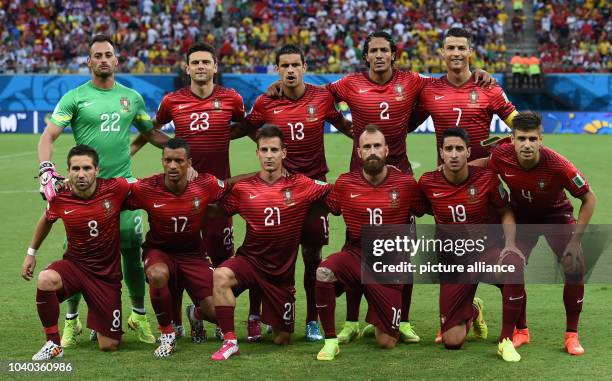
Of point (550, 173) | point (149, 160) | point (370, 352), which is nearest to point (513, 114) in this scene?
point (550, 173)

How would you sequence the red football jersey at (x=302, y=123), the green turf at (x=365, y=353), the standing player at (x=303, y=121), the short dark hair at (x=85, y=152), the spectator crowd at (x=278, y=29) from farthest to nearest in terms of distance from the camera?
the spectator crowd at (x=278, y=29)
the red football jersey at (x=302, y=123)
the standing player at (x=303, y=121)
the short dark hair at (x=85, y=152)
the green turf at (x=365, y=353)

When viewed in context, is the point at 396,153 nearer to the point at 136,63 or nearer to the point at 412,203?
the point at 412,203

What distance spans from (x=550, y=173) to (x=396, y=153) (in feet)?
4.81

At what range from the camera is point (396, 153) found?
869cm

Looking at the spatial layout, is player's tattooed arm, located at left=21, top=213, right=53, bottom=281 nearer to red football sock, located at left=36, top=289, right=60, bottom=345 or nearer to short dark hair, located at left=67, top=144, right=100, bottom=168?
red football sock, located at left=36, top=289, right=60, bottom=345

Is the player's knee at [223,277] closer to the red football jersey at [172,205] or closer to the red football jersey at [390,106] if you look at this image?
the red football jersey at [172,205]

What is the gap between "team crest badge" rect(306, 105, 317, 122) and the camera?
28.4 feet

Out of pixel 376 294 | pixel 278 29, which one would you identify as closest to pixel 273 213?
pixel 376 294

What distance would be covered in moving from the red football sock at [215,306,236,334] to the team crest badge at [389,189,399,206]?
4.99 ft

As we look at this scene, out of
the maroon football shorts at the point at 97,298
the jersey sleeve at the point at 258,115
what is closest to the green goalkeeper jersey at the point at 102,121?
the maroon football shorts at the point at 97,298

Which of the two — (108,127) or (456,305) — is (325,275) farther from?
(108,127)

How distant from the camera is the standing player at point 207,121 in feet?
28.3

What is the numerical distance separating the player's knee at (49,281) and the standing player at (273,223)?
50.2 inches

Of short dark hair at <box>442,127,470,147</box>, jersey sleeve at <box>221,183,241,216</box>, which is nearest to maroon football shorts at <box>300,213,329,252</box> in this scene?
jersey sleeve at <box>221,183,241,216</box>
